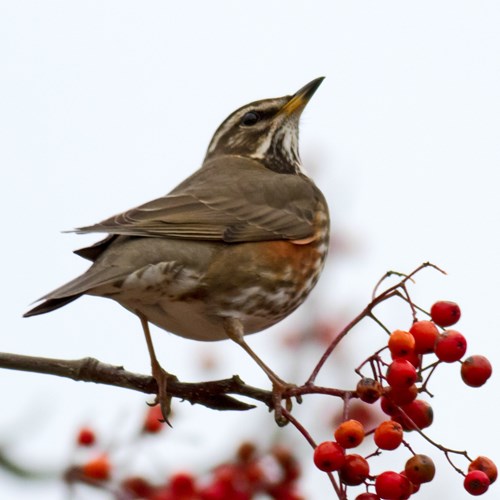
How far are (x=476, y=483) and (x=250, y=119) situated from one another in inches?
137

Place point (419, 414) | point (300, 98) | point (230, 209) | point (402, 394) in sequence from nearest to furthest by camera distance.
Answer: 1. point (402, 394)
2. point (419, 414)
3. point (230, 209)
4. point (300, 98)

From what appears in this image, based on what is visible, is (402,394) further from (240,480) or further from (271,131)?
(271,131)

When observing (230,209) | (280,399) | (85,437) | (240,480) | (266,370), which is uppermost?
(230,209)

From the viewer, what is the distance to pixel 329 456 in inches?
117

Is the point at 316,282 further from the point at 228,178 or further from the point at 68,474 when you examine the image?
the point at 68,474

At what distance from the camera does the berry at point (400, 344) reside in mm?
3127

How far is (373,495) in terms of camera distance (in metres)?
2.98

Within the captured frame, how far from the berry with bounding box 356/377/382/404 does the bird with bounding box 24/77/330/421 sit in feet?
1.55

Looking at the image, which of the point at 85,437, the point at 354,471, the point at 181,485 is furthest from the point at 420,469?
the point at 85,437

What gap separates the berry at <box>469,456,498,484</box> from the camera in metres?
2.98

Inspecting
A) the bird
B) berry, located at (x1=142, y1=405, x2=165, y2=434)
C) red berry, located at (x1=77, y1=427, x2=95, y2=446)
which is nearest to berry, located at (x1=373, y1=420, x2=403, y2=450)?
the bird

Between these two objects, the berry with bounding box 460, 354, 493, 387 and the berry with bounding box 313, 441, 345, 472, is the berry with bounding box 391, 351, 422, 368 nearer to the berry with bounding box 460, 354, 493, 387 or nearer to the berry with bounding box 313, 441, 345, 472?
the berry with bounding box 460, 354, 493, 387

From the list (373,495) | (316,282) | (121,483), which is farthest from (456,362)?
(316,282)

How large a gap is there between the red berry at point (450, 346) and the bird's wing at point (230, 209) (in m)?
1.61
